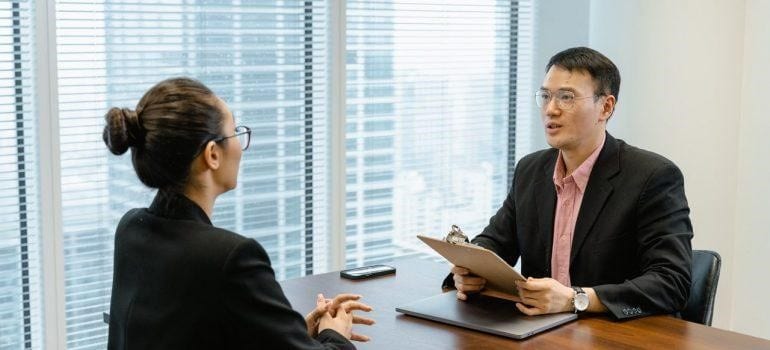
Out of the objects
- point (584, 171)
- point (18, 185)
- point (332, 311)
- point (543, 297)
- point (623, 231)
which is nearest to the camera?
point (332, 311)

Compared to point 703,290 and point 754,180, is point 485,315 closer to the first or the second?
point 703,290

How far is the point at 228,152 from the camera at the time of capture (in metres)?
2.17

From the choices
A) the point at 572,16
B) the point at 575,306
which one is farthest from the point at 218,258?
the point at 572,16

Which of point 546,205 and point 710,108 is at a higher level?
point 710,108

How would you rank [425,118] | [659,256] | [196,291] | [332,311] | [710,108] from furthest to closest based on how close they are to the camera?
[425,118] → [710,108] → [659,256] → [332,311] → [196,291]

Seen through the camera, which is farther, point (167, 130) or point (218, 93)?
point (218, 93)

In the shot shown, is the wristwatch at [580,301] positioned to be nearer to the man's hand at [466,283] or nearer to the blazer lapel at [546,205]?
the man's hand at [466,283]

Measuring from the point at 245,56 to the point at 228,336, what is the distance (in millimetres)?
2494

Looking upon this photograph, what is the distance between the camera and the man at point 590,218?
276 cm

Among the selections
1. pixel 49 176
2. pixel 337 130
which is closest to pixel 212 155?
pixel 49 176

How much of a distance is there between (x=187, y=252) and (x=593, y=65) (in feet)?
5.51

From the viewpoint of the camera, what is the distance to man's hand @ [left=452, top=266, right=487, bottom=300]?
2.88 metres

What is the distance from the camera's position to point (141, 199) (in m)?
4.12

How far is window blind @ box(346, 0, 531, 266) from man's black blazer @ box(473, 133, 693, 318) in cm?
160
